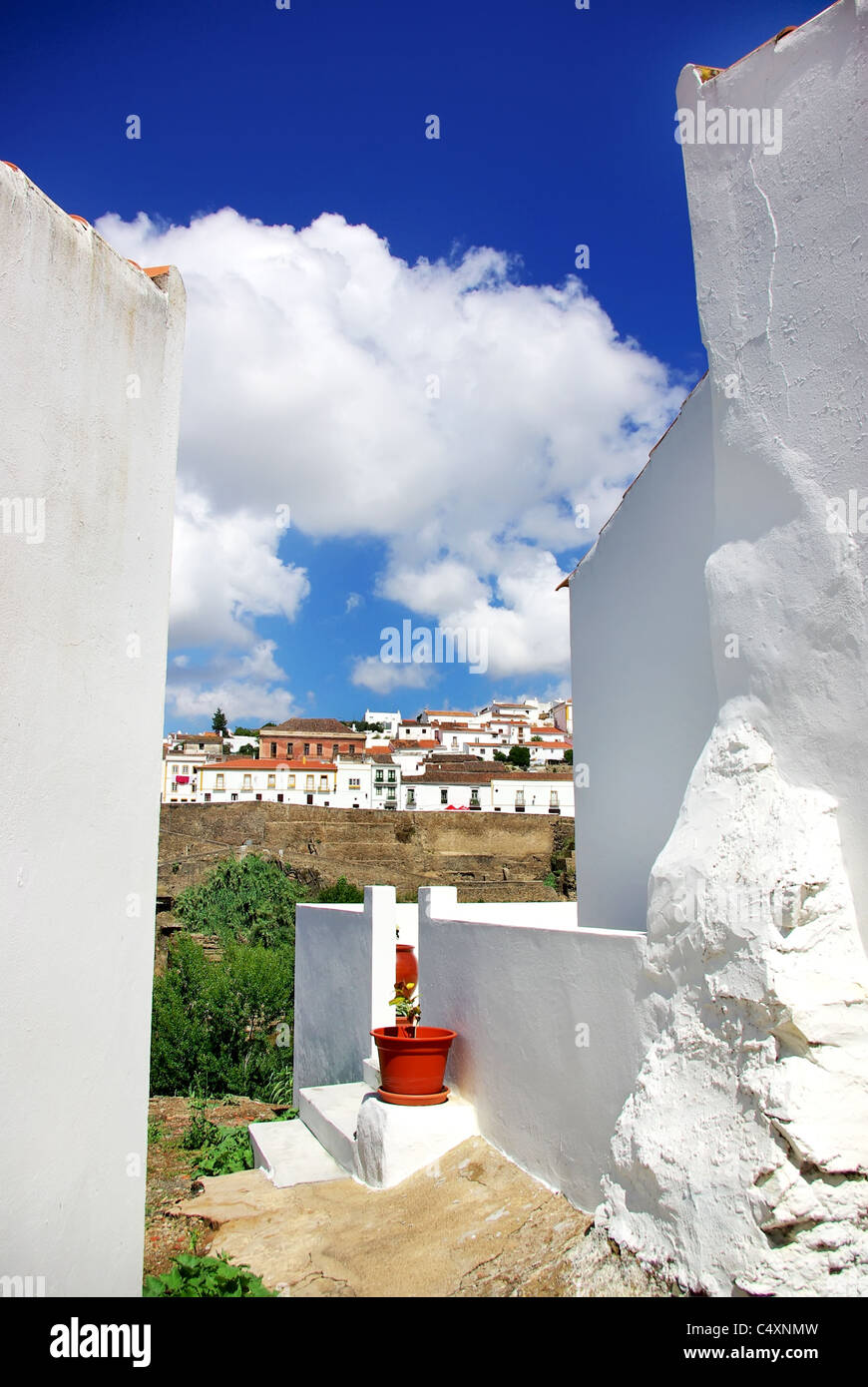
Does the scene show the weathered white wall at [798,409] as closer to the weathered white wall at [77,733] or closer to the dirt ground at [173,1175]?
the weathered white wall at [77,733]

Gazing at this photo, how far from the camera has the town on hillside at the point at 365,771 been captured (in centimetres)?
4862

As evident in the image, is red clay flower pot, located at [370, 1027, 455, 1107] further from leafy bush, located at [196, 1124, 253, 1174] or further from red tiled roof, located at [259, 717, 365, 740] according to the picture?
red tiled roof, located at [259, 717, 365, 740]

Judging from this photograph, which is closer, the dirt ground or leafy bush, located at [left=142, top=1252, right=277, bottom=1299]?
leafy bush, located at [left=142, top=1252, right=277, bottom=1299]

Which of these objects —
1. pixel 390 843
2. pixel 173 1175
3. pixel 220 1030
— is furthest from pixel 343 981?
pixel 390 843

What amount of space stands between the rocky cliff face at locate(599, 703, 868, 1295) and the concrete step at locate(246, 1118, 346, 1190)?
11.1 ft

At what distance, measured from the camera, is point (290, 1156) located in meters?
7.45

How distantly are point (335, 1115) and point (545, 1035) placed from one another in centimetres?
306

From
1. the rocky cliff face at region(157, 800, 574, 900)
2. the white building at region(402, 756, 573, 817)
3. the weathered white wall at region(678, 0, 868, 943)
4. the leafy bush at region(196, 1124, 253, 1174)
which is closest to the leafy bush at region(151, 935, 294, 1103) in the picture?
the leafy bush at region(196, 1124, 253, 1174)

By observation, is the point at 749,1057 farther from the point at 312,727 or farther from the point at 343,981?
the point at 312,727

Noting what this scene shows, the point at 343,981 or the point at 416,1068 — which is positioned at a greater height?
the point at 343,981

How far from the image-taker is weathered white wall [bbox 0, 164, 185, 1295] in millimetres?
3033

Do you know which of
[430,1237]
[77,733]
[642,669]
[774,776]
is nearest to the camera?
[77,733]

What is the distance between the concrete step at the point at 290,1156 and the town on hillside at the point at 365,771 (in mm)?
31714
